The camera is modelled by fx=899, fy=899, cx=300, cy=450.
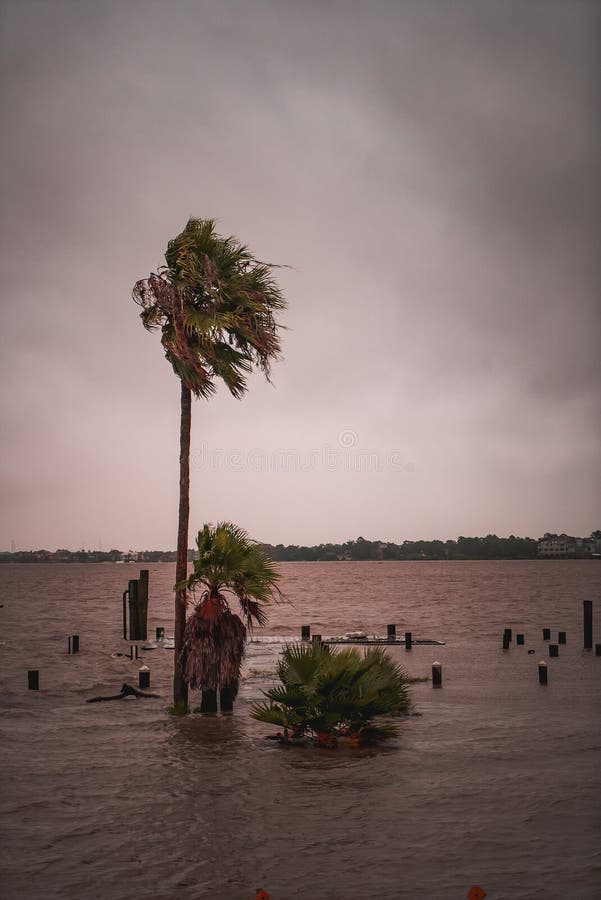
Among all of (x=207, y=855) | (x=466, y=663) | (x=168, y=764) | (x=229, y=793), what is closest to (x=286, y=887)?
(x=207, y=855)

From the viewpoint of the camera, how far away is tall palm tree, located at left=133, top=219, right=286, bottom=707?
18.2m

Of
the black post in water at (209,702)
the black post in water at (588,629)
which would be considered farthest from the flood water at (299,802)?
the black post in water at (588,629)

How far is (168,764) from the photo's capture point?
15.5 m

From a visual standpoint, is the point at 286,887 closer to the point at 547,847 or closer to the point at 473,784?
the point at 547,847

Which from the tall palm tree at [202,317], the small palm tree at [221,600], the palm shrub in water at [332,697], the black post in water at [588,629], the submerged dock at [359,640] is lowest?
the submerged dock at [359,640]

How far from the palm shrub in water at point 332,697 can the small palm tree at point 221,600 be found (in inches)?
58.5

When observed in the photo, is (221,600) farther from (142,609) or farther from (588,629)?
(588,629)

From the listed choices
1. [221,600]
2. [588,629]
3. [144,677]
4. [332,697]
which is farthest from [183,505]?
[588,629]

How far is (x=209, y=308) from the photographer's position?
732 inches

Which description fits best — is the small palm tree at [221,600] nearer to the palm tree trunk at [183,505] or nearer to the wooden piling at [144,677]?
the palm tree trunk at [183,505]

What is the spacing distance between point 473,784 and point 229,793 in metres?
3.70

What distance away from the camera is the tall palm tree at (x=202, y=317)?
18203 mm

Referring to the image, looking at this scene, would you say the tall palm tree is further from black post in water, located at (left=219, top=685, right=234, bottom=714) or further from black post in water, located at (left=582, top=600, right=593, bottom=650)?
black post in water, located at (left=582, top=600, right=593, bottom=650)

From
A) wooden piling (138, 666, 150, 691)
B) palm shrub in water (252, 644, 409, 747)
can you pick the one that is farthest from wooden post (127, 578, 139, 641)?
palm shrub in water (252, 644, 409, 747)
